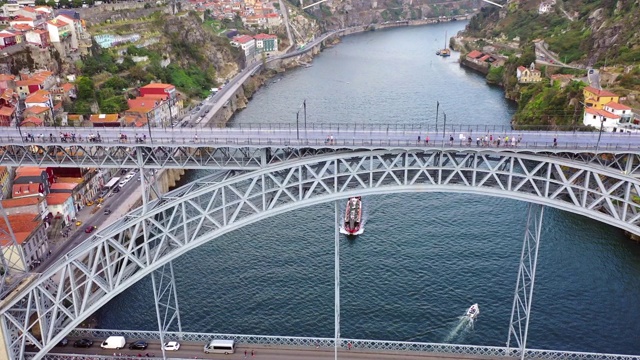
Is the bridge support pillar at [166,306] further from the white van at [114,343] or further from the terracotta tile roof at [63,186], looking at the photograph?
the terracotta tile roof at [63,186]

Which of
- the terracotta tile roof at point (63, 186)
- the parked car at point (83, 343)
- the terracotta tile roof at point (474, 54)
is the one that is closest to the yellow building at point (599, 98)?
the terracotta tile roof at point (63, 186)

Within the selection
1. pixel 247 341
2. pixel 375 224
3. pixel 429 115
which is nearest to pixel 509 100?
pixel 429 115

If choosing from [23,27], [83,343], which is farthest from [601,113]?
[23,27]

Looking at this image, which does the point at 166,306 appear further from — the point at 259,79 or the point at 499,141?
the point at 259,79

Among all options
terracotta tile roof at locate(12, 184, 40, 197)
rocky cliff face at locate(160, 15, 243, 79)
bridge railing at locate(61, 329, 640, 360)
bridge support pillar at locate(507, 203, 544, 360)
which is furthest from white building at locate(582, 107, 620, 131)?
rocky cliff face at locate(160, 15, 243, 79)

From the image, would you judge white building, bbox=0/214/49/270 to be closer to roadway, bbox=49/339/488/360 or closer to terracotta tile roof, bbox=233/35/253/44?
→ roadway, bbox=49/339/488/360

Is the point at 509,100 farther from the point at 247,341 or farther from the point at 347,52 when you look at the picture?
the point at 247,341
